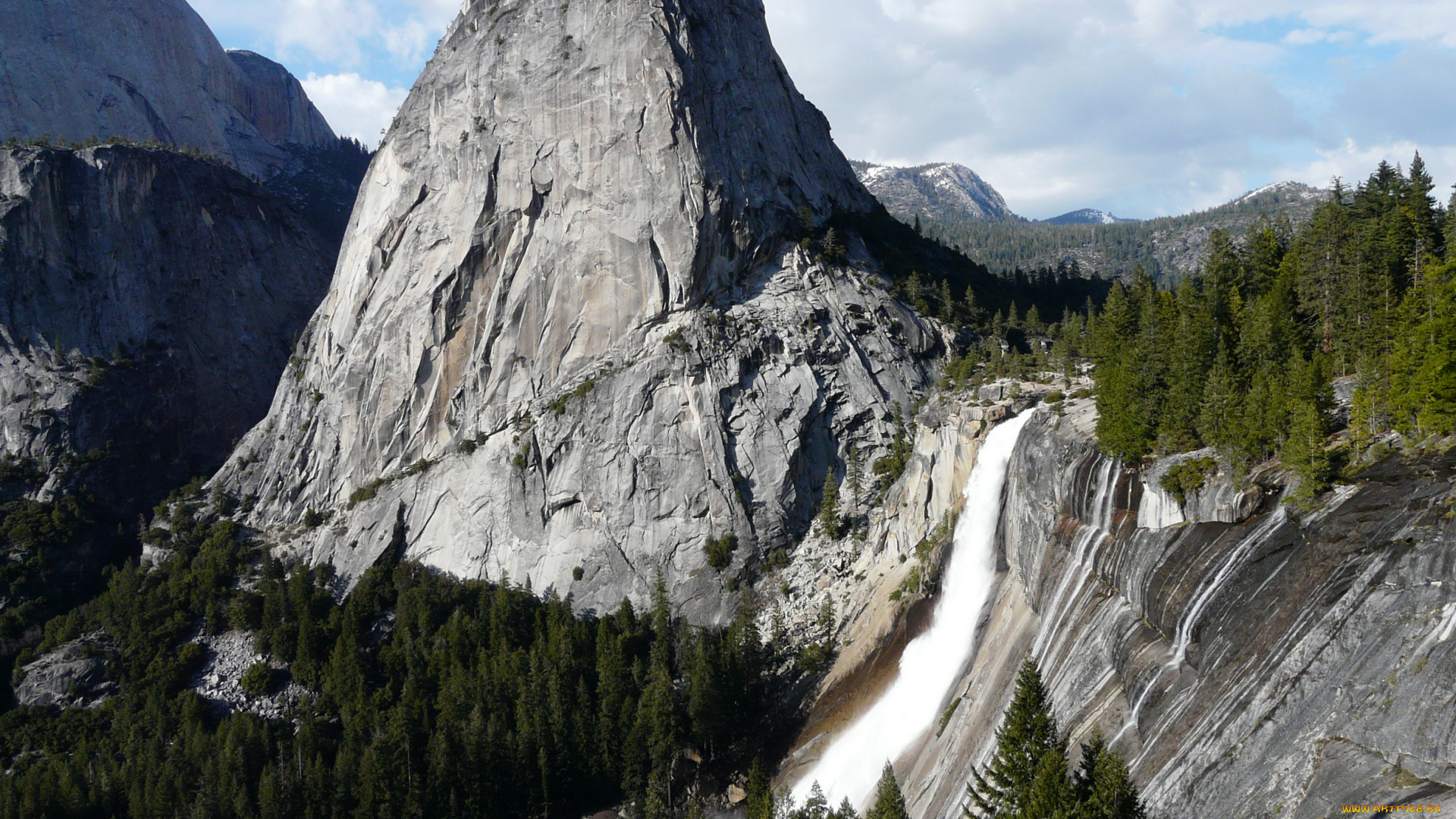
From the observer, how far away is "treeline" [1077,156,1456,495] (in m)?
32.3

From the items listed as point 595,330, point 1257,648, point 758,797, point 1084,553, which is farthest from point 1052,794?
point 595,330

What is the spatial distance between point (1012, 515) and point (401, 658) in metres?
51.5

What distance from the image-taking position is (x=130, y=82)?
139500 mm

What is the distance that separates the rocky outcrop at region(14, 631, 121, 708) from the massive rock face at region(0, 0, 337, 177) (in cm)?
8148

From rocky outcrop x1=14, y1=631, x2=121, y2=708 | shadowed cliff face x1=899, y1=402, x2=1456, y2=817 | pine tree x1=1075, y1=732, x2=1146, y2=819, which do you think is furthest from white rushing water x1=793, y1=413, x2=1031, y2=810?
rocky outcrop x1=14, y1=631, x2=121, y2=708

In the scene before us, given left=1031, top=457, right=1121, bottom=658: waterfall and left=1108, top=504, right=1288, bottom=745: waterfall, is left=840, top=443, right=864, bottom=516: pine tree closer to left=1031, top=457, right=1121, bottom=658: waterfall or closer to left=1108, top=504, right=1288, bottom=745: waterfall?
left=1031, top=457, right=1121, bottom=658: waterfall

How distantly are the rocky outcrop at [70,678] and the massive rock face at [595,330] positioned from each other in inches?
736

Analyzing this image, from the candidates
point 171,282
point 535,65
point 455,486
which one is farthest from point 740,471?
point 171,282

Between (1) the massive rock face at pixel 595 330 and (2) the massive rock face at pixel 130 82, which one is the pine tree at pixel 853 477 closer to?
(1) the massive rock face at pixel 595 330

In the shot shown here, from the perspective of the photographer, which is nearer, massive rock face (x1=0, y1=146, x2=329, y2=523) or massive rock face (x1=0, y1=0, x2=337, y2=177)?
massive rock face (x1=0, y1=146, x2=329, y2=523)

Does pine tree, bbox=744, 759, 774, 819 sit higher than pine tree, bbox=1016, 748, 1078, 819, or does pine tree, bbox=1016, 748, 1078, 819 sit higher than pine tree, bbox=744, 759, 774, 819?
pine tree, bbox=1016, 748, 1078, 819

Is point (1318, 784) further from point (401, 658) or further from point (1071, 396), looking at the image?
point (401, 658)

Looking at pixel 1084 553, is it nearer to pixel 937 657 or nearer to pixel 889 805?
pixel 937 657

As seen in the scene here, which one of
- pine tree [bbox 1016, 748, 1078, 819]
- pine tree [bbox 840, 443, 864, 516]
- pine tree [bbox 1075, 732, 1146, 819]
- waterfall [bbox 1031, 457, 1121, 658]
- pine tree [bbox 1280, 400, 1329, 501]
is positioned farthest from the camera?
pine tree [bbox 840, 443, 864, 516]
